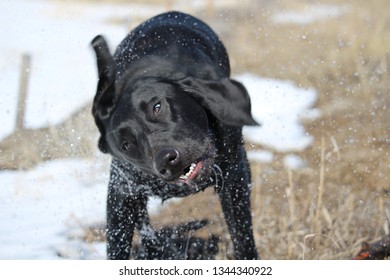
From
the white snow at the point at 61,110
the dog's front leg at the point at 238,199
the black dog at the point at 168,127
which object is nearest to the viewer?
the black dog at the point at 168,127

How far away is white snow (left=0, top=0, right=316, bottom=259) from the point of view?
5.34m

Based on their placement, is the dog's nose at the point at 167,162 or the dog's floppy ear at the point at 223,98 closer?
the dog's nose at the point at 167,162

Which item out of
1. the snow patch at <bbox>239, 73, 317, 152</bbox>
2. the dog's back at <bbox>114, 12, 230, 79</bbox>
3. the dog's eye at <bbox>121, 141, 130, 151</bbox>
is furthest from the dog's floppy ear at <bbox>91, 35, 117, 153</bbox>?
the snow patch at <bbox>239, 73, 317, 152</bbox>

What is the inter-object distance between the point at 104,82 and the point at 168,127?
526 millimetres

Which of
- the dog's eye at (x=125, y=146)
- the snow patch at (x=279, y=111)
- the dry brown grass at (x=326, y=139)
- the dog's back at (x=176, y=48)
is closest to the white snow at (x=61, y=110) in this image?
the snow patch at (x=279, y=111)

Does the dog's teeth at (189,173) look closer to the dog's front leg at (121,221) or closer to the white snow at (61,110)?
the dog's front leg at (121,221)

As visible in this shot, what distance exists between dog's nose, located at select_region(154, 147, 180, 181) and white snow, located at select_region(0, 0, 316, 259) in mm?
1367

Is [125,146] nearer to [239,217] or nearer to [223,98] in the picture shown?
[223,98]

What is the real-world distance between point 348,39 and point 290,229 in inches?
110

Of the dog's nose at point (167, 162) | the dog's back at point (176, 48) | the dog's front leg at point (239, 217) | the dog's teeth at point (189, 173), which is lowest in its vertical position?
the dog's front leg at point (239, 217)

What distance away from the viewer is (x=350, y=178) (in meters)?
5.65

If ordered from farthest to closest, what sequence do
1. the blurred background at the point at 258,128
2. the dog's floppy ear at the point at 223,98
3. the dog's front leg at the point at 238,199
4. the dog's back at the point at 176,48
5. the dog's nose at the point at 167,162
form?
the blurred background at the point at 258,128 < the dog's front leg at the point at 238,199 < the dog's back at the point at 176,48 < the dog's floppy ear at the point at 223,98 < the dog's nose at the point at 167,162

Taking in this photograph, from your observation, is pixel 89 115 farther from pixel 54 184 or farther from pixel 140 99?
pixel 140 99

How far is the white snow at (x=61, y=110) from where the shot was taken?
534 centimetres
